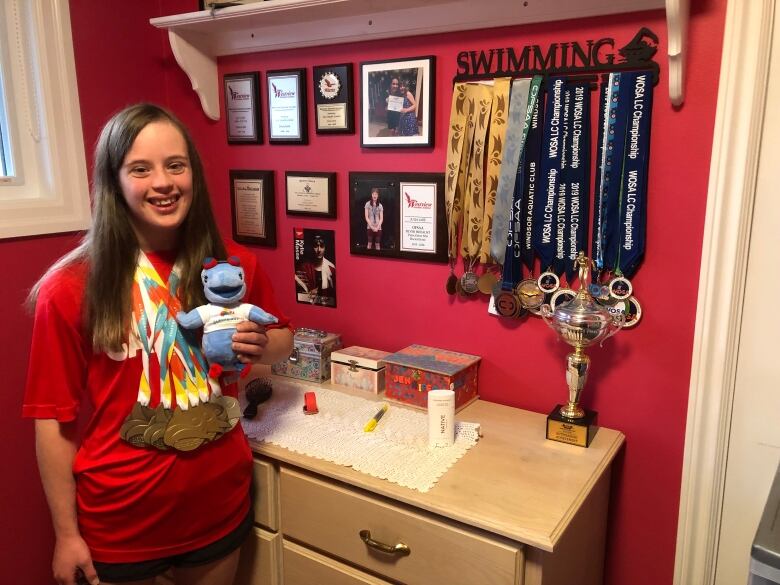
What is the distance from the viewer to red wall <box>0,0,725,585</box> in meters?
1.32

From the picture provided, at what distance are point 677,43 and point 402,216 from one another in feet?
2.49

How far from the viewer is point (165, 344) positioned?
3.84ft

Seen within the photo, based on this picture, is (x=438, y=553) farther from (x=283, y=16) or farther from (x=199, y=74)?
(x=199, y=74)

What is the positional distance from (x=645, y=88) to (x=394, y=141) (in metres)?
0.63

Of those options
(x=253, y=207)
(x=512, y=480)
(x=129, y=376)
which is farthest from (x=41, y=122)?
(x=512, y=480)

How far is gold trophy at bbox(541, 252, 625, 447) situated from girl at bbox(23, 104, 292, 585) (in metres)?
0.64

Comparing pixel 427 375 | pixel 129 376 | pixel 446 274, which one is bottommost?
pixel 427 375

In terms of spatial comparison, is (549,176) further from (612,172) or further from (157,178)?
(157,178)

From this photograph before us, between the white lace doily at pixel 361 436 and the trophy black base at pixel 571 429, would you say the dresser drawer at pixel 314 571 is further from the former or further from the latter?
the trophy black base at pixel 571 429

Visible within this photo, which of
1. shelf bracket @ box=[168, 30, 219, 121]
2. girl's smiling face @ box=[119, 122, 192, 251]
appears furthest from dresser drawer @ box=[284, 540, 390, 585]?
shelf bracket @ box=[168, 30, 219, 121]

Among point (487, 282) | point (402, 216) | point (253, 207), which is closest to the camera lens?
point (487, 282)

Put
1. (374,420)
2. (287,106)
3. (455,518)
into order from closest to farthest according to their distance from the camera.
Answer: (455,518)
(374,420)
(287,106)

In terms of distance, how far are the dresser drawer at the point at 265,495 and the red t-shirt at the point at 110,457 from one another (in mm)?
170

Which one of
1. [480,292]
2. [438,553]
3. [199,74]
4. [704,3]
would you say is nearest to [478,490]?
[438,553]
